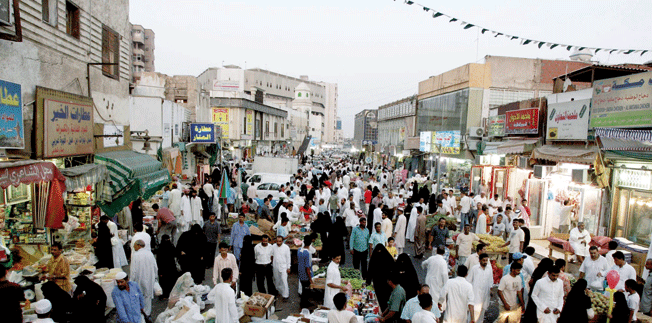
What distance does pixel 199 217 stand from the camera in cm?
1194

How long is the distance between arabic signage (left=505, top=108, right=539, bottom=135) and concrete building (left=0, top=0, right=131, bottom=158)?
13.0 metres

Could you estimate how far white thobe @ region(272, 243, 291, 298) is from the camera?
7652 mm

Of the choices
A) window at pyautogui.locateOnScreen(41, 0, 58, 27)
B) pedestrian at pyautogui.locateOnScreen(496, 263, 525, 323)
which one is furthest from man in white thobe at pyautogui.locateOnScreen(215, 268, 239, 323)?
window at pyautogui.locateOnScreen(41, 0, 58, 27)

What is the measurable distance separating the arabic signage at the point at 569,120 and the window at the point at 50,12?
12.9m

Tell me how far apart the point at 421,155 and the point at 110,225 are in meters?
23.1

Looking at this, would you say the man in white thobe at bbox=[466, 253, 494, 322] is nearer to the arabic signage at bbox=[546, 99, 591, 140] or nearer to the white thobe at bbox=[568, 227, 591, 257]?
the white thobe at bbox=[568, 227, 591, 257]

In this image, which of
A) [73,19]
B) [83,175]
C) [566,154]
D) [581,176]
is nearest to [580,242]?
[581,176]

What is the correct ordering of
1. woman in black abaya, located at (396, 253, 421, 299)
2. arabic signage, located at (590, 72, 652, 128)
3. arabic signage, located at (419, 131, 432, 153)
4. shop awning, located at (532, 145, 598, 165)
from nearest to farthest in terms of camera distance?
1. woman in black abaya, located at (396, 253, 421, 299)
2. arabic signage, located at (590, 72, 652, 128)
3. shop awning, located at (532, 145, 598, 165)
4. arabic signage, located at (419, 131, 432, 153)

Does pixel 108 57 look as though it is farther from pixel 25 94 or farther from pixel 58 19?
pixel 25 94

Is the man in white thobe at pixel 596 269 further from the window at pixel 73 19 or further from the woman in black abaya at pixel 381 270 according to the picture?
the window at pixel 73 19

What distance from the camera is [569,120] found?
1174 centimetres

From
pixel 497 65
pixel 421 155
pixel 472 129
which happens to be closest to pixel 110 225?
pixel 472 129

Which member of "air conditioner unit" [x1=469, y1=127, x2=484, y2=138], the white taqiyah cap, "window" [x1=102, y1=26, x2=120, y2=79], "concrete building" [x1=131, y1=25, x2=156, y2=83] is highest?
"concrete building" [x1=131, y1=25, x2=156, y2=83]

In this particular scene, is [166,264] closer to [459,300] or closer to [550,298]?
[459,300]
